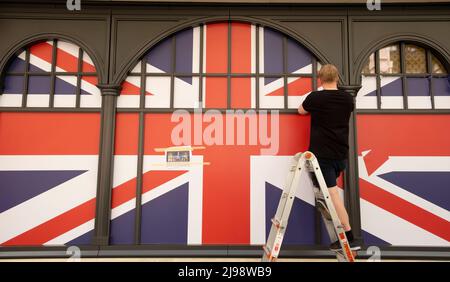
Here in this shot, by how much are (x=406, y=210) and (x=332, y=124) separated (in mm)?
1274

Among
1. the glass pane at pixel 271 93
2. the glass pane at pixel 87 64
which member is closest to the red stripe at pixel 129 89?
the glass pane at pixel 87 64

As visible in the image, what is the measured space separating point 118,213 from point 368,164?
243 cm

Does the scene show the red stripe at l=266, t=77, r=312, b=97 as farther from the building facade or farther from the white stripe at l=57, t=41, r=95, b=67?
the white stripe at l=57, t=41, r=95, b=67

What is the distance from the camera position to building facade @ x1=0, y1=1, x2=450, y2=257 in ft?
9.11

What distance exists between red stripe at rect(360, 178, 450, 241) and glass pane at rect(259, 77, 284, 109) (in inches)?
44.5

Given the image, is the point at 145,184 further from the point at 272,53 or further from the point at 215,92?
the point at 272,53

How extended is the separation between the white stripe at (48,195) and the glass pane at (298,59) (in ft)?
6.96

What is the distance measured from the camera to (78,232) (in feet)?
9.09

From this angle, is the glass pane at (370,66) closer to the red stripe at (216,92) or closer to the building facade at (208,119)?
the building facade at (208,119)

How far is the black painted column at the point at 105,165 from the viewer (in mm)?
2711

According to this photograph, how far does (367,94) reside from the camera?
2932 mm
